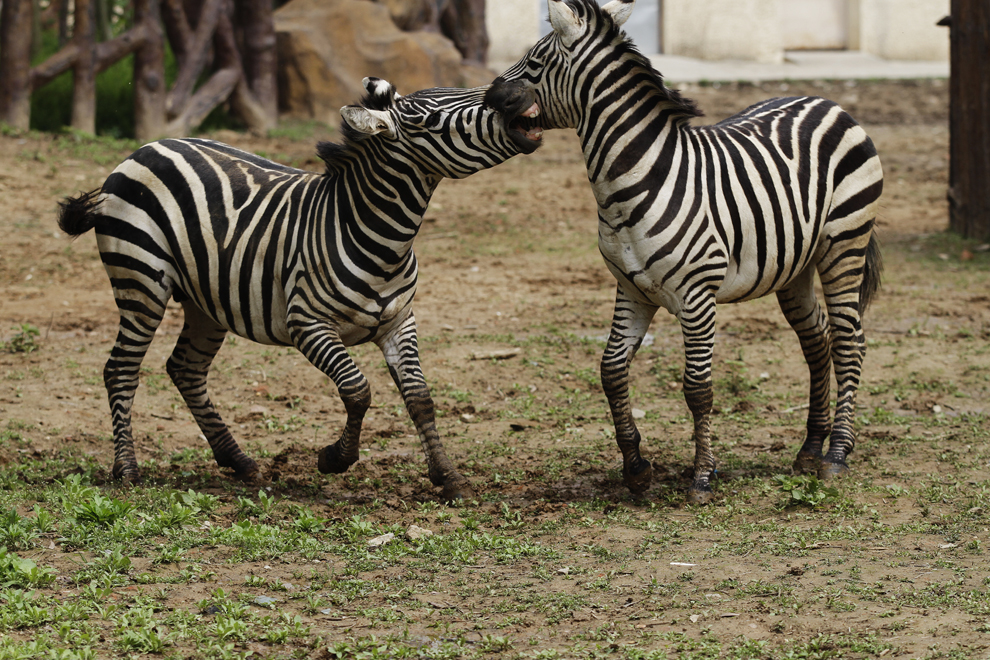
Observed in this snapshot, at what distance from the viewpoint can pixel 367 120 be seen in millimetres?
5027

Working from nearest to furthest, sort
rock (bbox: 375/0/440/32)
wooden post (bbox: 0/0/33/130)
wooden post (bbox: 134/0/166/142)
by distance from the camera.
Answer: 1. wooden post (bbox: 0/0/33/130)
2. wooden post (bbox: 134/0/166/142)
3. rock (bbox: 375/0/440/32)

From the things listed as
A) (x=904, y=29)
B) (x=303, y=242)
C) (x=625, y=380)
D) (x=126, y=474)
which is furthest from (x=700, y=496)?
(x=904, y=29)

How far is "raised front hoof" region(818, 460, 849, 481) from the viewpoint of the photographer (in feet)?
18.3

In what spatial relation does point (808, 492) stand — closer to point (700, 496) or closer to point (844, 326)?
point (700, 496)

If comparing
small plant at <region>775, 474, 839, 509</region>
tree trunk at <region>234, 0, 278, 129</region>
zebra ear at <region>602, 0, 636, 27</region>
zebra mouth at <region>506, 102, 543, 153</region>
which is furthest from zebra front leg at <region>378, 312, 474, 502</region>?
tree trunk at <region>234, 0, 278, 129</region>

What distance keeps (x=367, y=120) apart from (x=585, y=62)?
1065 millimetres

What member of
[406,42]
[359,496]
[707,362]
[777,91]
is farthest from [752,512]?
[777,91]

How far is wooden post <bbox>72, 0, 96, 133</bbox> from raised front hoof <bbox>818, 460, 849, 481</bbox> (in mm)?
10541

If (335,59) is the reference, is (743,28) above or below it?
above

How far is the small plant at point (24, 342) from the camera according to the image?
25.0ft

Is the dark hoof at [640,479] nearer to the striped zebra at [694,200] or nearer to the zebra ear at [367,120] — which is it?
the striped zebra at [694,200]

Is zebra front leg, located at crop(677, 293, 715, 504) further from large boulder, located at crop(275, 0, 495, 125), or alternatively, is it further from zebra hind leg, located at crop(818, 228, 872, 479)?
large boulder, located at crop(275, 0, 495, 125)

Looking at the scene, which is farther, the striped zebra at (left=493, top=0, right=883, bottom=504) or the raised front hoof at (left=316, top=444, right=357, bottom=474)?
the raised front hoof at (left=316, top=444, right=357, bottom=474)

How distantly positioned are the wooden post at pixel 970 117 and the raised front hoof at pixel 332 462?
8.36m
